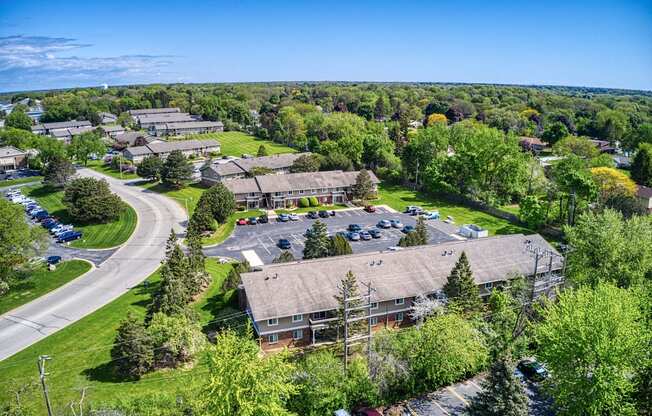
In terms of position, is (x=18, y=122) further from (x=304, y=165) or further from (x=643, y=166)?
(x=643, y=166)

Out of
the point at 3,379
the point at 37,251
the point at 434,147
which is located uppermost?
the point at 434,147

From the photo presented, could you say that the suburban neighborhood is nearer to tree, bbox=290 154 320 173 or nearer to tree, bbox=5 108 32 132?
tree, bbox=290 154 320 173

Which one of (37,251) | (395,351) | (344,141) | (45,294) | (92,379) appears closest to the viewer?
(395,351)

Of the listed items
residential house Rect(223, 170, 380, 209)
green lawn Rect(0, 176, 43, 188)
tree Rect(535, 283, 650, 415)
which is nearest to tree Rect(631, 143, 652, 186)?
residential house Rect(223, 170, 380, 209)

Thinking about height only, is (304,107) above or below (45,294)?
above

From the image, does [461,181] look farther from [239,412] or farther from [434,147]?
[239,412]

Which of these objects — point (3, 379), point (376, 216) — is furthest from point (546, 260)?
point (3, 379)

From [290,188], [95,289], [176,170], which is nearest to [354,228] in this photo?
[290,188]
